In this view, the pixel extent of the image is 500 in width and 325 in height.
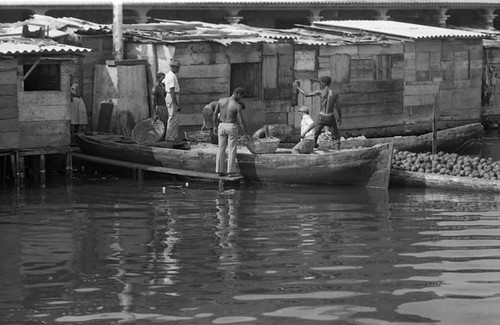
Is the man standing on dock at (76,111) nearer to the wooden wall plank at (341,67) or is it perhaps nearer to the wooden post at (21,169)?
the wooden post at (21,169)

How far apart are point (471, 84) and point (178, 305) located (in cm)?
1793

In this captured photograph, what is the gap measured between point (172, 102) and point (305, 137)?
2689 millimetres

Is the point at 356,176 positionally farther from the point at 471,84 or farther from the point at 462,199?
the point at 471,84

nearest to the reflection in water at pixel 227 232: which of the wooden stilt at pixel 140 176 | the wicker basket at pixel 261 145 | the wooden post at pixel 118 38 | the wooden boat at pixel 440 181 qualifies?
the wicker basket at pixel 261 145

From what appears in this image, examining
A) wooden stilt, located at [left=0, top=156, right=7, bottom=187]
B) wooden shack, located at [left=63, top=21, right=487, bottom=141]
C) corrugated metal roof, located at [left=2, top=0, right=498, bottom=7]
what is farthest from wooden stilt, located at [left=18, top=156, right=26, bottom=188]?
corrugated metal roof, located at [left=2, top=0, right=498, bottom=7]

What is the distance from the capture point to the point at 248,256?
15.2 metres

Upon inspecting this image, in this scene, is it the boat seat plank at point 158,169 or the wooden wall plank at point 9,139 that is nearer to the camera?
the boat seat plank at point 158,169

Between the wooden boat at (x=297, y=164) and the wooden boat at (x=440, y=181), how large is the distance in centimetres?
45

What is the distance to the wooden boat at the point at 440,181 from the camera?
65.8 ft

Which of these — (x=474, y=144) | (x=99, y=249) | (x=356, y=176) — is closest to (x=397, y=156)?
(x=356, y=176)

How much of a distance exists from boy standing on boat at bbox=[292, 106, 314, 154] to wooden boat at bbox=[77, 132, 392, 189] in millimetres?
209

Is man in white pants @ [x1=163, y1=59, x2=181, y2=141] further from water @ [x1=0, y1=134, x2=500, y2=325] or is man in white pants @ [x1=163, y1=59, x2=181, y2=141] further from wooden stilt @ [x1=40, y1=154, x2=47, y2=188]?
wooden stilt @ [x1=40, y1=154, x2=47, y2=188]

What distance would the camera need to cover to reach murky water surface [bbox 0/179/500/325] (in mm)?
12578

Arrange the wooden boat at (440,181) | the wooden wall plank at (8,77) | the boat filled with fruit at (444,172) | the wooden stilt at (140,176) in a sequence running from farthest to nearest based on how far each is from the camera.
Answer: the wooden stilt at (140,176), the wooden wall plank at (8,77), the boat filled with fruit at (444,172), the wooden boat at (440,181)
